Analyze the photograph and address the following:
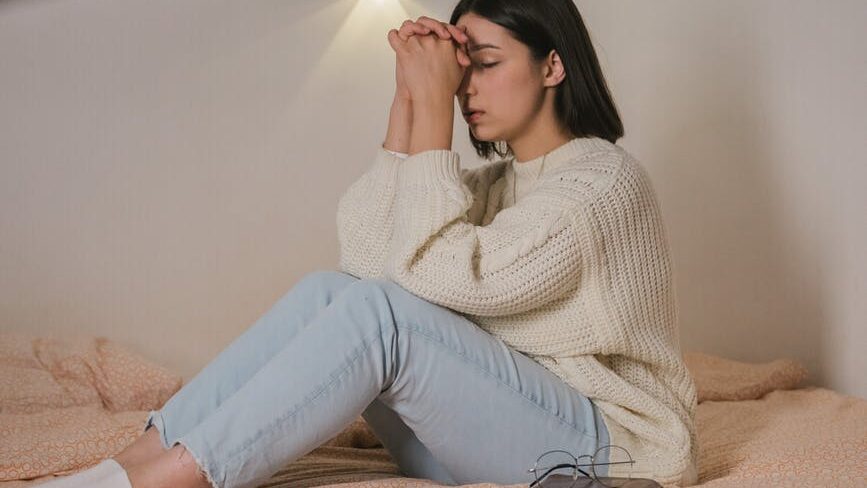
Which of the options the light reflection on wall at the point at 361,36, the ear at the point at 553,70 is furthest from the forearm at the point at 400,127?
the light reflection on wall at the point at 361,36

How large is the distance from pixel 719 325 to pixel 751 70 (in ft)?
1.88

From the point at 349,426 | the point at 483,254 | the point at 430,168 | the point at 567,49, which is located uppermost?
the point at 567,49

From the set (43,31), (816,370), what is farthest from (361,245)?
(43,31)

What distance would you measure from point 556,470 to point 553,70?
595mm

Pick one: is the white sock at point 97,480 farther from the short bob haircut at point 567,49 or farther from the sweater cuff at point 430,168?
the short bob haircut at point 567,49

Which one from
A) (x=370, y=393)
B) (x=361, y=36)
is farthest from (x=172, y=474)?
(x=361, y=36)

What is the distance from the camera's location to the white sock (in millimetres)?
1062

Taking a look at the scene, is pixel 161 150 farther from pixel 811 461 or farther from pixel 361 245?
pixel 811 461

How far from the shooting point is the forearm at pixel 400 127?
158cm

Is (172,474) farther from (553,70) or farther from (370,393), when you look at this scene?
(553,70)

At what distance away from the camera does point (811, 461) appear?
135cm

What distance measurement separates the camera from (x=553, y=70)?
1495mm

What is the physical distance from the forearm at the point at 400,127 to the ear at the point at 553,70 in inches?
9.4

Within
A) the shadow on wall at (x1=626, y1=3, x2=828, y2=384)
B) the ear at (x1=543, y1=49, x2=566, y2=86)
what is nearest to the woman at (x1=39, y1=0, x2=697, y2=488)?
the ear at (x1=543, y1=49, x2=566, y2=86)
